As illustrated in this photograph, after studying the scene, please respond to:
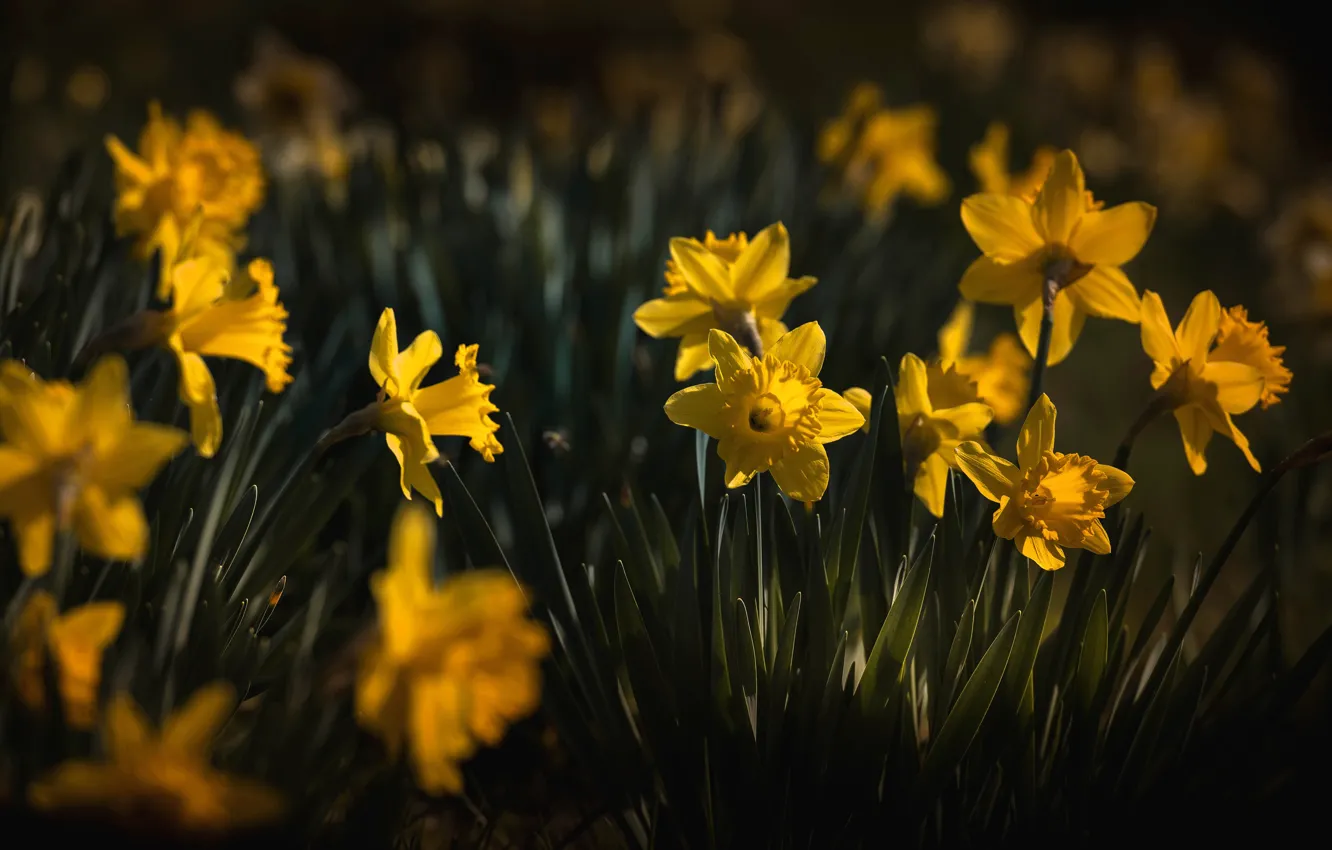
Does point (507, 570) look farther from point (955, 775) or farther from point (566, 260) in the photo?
point (566, 260)

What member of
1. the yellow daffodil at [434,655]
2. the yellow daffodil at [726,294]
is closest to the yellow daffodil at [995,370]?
the yellow daffodil at [726,294]

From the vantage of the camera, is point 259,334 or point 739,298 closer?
point 259,334

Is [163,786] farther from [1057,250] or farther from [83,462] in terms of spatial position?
[1057,250]

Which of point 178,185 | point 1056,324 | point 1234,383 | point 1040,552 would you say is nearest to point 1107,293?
point 1056,324

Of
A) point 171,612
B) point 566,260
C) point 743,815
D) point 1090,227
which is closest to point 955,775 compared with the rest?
point 743,815

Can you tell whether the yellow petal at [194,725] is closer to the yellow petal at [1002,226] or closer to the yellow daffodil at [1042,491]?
the yellow daffodil at [1042,491]
